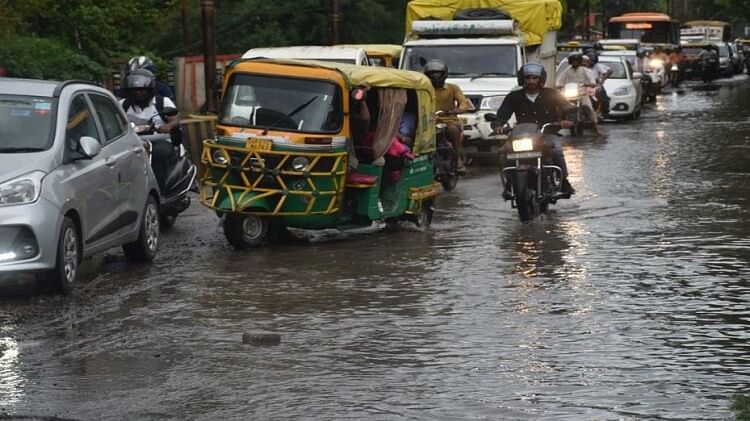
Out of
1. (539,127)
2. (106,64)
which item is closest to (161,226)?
(539,127)

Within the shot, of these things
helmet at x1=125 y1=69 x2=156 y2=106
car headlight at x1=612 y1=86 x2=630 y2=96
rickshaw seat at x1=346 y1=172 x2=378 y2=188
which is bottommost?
rickshaw seat at x1=346 y1=172 x2=378 y2=188

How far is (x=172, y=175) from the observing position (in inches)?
605

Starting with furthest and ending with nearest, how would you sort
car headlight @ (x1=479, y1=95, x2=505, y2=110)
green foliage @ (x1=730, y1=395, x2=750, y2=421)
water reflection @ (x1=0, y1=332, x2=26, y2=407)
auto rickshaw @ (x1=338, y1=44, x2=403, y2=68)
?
1. auto rickshaw @ (x1=338, y1=44, x2=403, y2=68)
2. car headlight @ (x1=479, y1=95, x2=505, y2=110)
3. water reflection @ (x1=0, y1=332, x2=26, y2=407)
4. green foliage @ (x1=730, y1=395, x2=750, y2=421)

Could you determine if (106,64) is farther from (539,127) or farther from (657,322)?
(657,322)

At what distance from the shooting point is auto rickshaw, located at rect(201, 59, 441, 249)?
1363 centimetres

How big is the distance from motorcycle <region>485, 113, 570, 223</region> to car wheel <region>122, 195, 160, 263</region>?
155 inches

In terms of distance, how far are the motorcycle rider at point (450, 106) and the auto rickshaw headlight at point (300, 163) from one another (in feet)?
20.6

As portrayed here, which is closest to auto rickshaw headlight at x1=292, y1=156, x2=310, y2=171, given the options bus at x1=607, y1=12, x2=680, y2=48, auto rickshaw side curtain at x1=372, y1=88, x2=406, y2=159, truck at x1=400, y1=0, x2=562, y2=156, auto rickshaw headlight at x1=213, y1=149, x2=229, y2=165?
auto rickshaw headlight at x1=213, y1=149, x2=229, y2=165

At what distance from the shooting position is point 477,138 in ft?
77.5

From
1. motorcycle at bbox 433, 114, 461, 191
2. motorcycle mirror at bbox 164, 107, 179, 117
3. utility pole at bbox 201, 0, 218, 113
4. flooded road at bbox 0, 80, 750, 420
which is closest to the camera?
flooded road at bbox 0, 80, 750, 420

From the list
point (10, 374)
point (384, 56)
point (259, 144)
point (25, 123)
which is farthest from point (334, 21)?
point (10, 374)

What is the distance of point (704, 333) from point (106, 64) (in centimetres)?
3174

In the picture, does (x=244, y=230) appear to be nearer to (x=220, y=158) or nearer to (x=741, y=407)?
(x=220, y=158)

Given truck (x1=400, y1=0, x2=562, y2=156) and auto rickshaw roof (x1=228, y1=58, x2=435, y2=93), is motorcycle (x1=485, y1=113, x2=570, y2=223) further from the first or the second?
truck (x1=400, y1=0, x2=562, y2=156)
